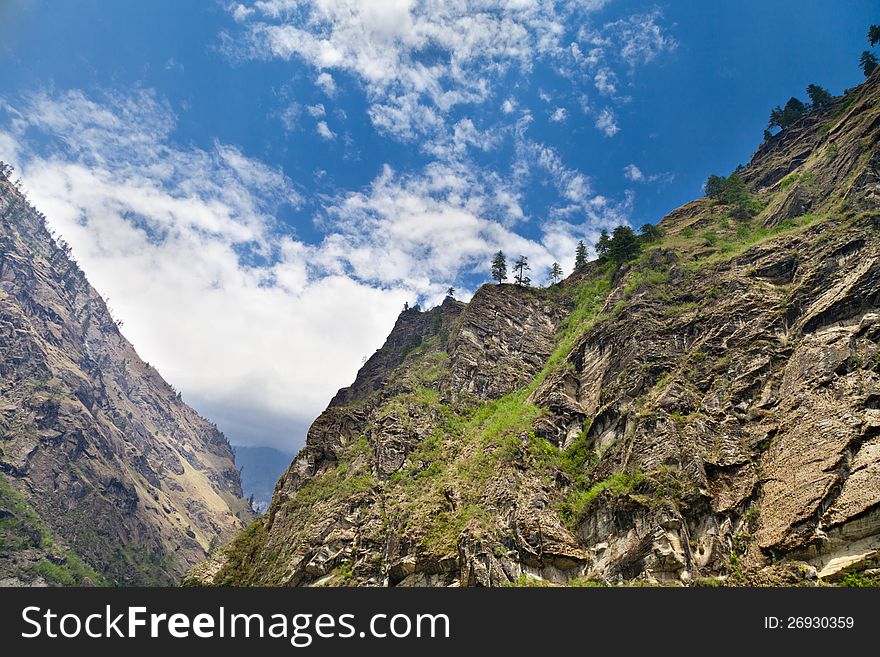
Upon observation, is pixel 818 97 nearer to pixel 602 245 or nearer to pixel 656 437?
pixel 602 245

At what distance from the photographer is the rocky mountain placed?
28828 millimetres

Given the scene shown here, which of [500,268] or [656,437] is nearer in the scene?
[656,437]

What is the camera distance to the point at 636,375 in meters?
44.9

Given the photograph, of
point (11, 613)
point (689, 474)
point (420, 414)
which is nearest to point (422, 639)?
point (11, 613)

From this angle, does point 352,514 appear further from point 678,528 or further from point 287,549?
point 678,528

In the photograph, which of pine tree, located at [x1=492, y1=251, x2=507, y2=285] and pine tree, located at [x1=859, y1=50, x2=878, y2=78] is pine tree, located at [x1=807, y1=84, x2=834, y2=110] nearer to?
pine tree, located at [x1=859, y1=50, x2=878, y2=78]

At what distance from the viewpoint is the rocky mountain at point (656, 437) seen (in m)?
28.8

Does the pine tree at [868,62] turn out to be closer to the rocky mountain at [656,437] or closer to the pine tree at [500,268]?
the rocky mountain at [656,437]

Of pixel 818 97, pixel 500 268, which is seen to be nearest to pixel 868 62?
pixel 818 97

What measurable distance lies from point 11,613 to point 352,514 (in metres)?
35.6

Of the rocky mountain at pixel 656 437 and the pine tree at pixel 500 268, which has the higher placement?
the pine tree at pixel 500 268

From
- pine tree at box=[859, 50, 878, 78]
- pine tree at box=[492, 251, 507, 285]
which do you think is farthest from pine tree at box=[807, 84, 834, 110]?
pine tree at box=[492, 251, 507, 285]

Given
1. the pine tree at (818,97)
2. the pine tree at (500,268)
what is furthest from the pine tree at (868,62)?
the pine tree at (500,268)

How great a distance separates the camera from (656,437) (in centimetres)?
3744
